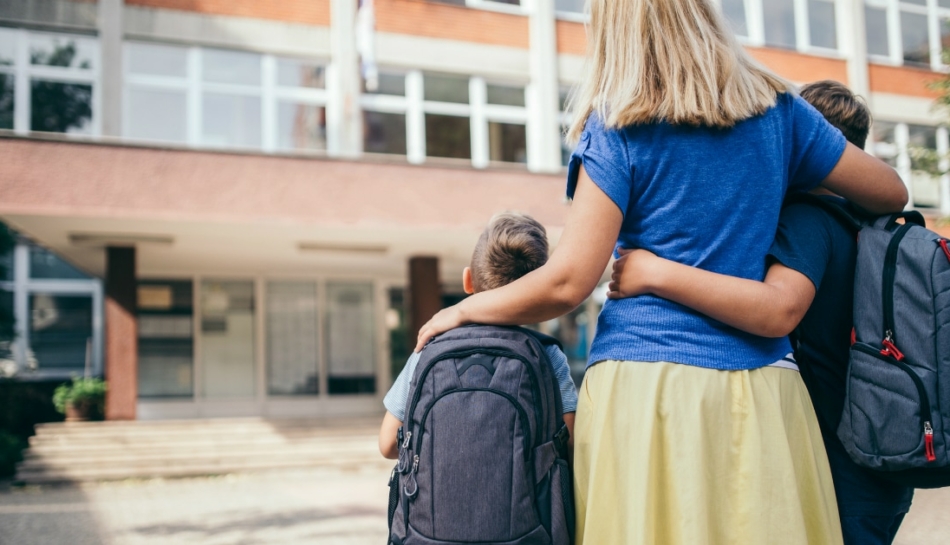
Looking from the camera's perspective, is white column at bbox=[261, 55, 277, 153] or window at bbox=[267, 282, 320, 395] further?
window at bbox=[267, 282, 320, 395]

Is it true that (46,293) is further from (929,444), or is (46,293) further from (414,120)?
(929,444)

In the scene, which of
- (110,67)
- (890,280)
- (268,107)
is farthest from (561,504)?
(110,67)

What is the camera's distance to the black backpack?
156 cm

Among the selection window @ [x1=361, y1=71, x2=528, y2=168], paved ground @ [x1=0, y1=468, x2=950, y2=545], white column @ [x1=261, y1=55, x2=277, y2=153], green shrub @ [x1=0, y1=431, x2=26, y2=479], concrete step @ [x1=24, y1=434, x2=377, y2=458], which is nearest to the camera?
paved ground @ [x1=0, y1=468, x2=950, y2=545]

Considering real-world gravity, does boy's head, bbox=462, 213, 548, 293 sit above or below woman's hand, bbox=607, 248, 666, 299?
above

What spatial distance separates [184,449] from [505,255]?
11490 mm

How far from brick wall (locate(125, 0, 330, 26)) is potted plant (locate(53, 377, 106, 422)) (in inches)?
262

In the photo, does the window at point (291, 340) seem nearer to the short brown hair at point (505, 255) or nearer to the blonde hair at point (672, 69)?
the short brown hair at point (505, 255)

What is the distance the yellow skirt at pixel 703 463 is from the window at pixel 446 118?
1477 cm

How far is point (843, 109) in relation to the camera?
199 centimetres

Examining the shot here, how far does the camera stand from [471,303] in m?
1.80

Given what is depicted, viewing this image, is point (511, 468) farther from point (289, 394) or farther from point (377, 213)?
point (289, 394)

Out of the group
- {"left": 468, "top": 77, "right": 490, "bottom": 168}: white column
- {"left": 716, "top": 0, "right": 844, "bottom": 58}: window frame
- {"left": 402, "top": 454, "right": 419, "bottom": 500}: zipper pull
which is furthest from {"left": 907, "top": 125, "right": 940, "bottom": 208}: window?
{"left": 402, "top": 454, "right": 419, "bottom": 500}: zipper pull

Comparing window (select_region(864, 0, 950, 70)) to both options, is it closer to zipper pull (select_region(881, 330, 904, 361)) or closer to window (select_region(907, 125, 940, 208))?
window (select_region(907, 125, 940, 208))
